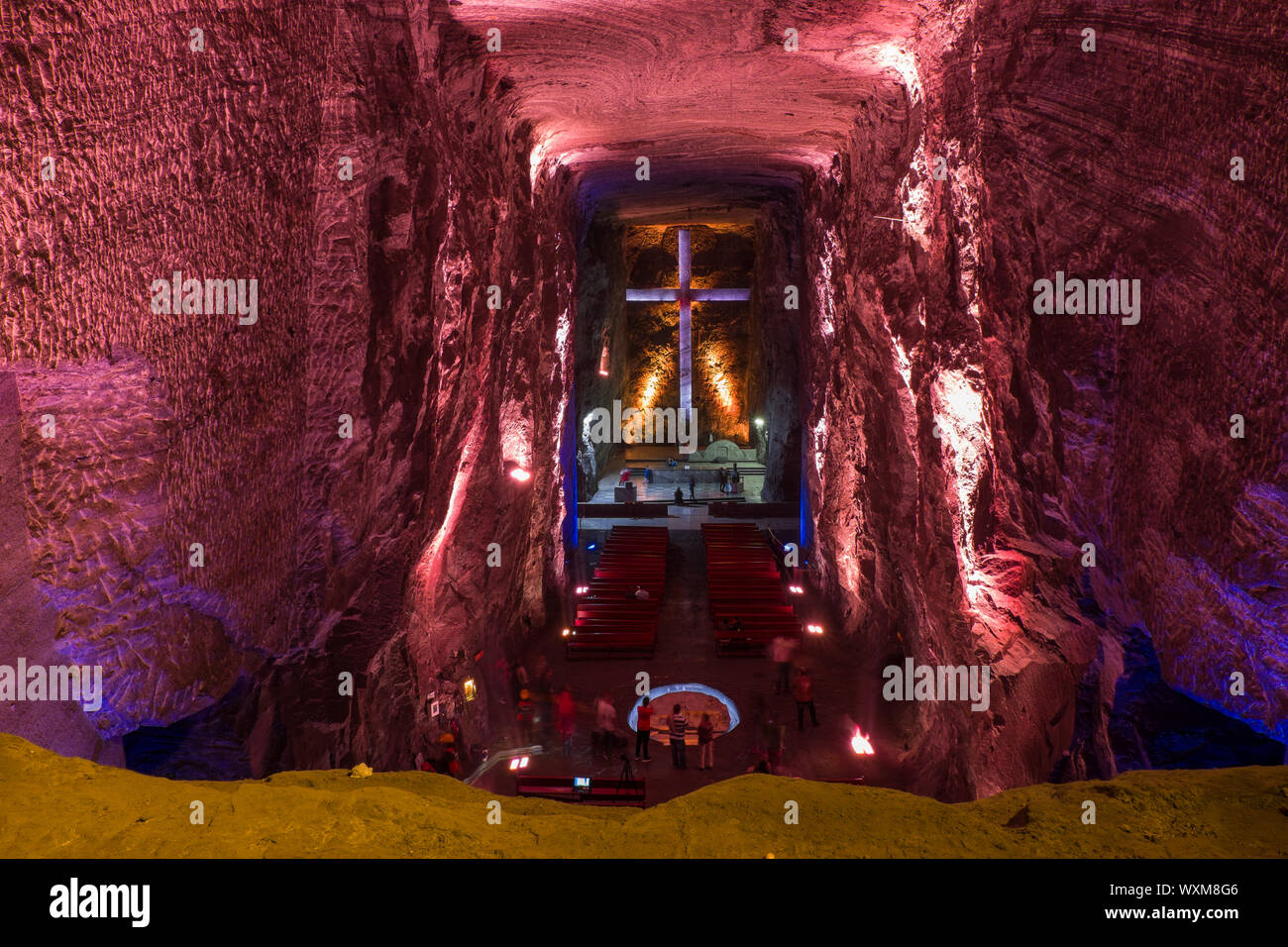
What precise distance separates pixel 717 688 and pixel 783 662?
1.03 meters

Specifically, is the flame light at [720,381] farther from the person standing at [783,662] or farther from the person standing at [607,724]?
the person standing at [607,724]

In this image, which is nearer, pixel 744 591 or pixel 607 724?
pixel 607 724

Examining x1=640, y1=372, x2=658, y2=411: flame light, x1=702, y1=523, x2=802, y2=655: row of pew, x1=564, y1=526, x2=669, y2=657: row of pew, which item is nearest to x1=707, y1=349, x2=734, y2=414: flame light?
x1=640, y1=372, x2=658, y2=411: flame light

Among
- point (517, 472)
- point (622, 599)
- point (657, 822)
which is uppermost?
point (657, 822)

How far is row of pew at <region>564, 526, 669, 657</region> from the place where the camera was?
12.8 m

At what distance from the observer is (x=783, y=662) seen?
11.7m

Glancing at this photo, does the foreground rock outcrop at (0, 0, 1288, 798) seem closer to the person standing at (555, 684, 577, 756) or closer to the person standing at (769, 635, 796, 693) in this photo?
the person standing at (555, 684, 577, 756)

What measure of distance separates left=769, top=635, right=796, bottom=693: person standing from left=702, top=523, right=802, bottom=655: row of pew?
65 centimetres

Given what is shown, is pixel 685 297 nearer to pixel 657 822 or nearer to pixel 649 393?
pixel 649 393

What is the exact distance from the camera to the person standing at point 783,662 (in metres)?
11.5

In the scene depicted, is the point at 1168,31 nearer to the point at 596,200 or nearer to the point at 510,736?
the point at 510,736

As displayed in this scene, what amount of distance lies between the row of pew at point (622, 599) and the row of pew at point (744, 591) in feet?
3.43

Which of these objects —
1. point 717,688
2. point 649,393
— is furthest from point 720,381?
point 717,688
